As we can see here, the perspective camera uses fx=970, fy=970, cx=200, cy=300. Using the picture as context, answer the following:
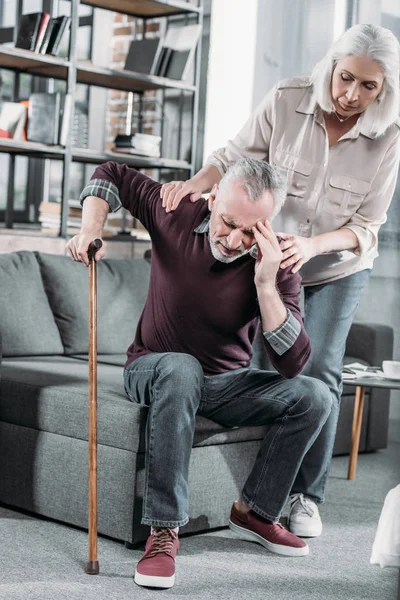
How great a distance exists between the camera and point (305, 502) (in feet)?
9.84

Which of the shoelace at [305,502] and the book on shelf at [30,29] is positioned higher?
the book on shelf at [30,29]

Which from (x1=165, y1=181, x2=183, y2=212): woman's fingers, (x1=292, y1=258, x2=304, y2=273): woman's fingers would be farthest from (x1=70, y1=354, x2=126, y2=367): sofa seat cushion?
(x1=292, y1=258, x2=304, y2=273): woman's fingers

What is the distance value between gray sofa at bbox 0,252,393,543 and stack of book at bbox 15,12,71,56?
3.55 ft

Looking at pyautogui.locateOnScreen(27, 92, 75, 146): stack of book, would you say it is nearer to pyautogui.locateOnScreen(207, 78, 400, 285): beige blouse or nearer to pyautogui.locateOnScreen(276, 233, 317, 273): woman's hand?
pyautogui.locateOnScreen(207, 78, 400, 285): beige blouse

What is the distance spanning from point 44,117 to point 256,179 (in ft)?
6.33

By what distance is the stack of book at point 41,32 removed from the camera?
421cm

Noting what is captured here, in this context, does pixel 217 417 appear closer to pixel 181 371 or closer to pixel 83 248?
pixel 181 371

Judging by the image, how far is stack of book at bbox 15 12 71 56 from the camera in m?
4.21

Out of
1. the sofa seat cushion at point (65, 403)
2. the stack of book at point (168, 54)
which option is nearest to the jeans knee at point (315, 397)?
the sofa seat cushion at point (65, 403)

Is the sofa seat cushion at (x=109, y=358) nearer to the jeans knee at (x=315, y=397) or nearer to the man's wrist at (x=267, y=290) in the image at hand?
the jeans knee at (x=315, y=397)

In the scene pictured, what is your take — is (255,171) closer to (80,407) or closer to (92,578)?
(80,407)

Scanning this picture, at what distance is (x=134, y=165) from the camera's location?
4816 mm

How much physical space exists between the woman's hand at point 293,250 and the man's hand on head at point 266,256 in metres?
0.07

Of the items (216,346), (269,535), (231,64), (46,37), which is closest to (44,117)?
(46,37)
